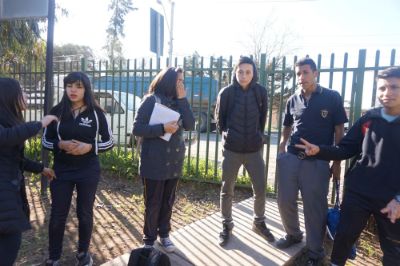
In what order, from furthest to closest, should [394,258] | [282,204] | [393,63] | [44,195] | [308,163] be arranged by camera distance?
[44,195] < [393,63] < [282,204] < [308,163] < [394,258]

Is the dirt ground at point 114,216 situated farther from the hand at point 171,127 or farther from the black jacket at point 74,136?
the hand at point 171,127

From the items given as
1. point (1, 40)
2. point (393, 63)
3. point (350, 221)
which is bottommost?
point (350, 221)

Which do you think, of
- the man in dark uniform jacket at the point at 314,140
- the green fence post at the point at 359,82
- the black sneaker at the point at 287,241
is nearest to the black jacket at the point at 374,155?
the man in dark uniform jacket at the point at 314,140

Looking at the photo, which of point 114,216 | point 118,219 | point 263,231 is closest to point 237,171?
point 263,231

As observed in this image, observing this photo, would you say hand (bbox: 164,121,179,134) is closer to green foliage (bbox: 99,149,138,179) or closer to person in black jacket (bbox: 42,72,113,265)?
person in black jacket (bbox: 42,72,113,265)

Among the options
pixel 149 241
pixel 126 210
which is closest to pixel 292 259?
pixel 149 241

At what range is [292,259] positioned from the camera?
10.7 ft

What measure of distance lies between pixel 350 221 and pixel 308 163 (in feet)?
2.13

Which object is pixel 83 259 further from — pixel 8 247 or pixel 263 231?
pixel 263 231

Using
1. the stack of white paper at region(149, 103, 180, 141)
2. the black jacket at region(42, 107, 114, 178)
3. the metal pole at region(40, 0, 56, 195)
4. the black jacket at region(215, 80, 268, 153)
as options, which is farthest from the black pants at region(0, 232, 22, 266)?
the metal pole at region(40, 0, 56, 195)

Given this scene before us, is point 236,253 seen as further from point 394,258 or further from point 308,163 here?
point 394,258

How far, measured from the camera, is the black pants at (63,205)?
9.34 ft

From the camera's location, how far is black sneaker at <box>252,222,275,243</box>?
3525 millimetres

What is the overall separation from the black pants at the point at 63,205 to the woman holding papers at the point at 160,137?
481 mm
